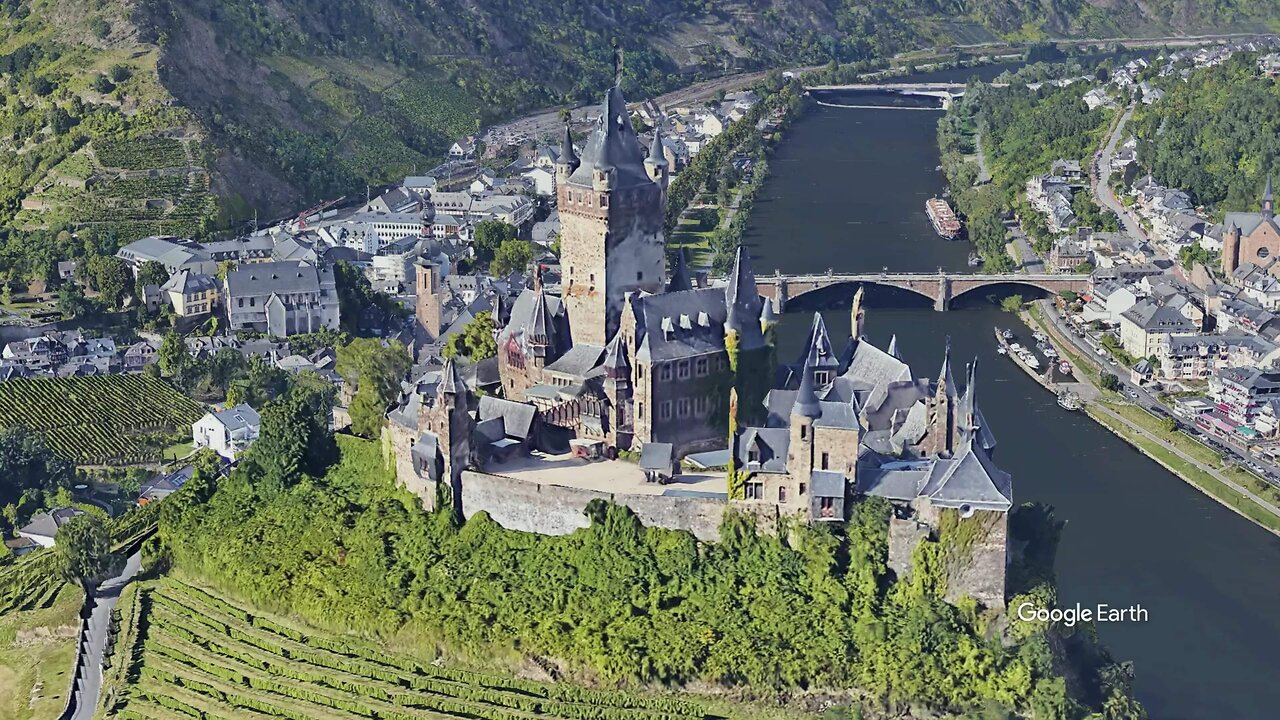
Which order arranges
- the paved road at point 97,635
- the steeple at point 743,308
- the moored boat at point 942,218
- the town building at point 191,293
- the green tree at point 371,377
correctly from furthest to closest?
1. the moored boat at point 942,218
2. the town building at point 191,293
3. the green tree at point 371,377
4. the steeple at point 743,308
5. the paved road at point 97,635

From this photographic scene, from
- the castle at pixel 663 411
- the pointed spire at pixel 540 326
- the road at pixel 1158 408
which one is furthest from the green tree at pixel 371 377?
the road at pixel 1158 408

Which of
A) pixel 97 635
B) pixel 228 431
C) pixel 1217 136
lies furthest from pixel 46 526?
pixel 1217 136

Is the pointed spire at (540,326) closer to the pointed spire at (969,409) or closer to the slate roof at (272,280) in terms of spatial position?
the pointed spire at (969,409)

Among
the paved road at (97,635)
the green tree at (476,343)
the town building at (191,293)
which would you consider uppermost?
the green tree at (476,343)

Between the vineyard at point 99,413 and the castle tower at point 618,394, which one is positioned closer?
the castle tower at point 618,394

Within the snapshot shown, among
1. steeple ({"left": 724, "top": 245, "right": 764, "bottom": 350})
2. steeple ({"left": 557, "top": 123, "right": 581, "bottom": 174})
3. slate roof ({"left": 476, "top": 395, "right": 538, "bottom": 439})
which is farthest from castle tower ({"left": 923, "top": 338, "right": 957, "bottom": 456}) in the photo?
steeple ({"left": 557, "top": 123, "right": 581, "bottom": 174})

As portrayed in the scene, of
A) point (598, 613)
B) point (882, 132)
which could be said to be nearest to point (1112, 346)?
point (598, 613)
